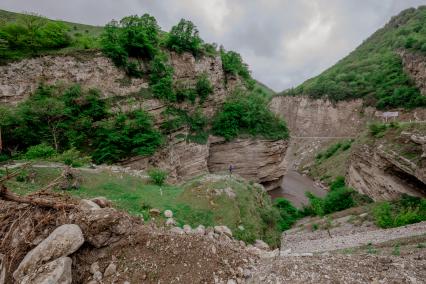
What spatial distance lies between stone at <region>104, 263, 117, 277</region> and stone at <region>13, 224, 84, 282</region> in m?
0.62

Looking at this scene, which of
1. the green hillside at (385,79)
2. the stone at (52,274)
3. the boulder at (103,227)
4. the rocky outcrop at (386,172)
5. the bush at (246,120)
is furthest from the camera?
the green hillside at (385,79)

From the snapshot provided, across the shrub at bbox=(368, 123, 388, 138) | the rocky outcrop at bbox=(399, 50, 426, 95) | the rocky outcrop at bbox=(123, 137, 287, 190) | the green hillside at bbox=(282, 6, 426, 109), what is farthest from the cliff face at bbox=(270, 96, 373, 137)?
the shrub at bbox=(368, 123, 388, 138)

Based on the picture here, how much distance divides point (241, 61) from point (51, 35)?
2275cm

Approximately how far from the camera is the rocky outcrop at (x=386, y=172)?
12.9m

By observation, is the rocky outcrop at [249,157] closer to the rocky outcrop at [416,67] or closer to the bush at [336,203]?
the bush at [336,203]

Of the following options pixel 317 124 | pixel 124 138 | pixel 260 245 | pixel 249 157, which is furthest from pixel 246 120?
pixel 317 124

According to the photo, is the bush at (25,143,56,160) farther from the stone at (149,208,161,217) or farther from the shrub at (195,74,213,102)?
the shrub at (195,74,213,102)

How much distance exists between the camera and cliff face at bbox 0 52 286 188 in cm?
1659

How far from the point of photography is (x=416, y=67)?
113ft

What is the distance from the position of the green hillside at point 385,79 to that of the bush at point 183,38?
3494cm

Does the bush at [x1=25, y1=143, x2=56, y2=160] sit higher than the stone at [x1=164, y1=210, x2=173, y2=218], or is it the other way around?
the bush at [x1=25, y1=143, x2=56, y2=160]

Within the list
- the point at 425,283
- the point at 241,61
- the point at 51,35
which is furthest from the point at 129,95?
the point at 425,283

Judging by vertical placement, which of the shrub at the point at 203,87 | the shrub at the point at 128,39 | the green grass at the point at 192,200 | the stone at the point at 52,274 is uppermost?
the shrub at the point at 128,39

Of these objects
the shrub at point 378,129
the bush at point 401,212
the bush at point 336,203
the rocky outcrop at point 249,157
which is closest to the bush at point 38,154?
the rocky outcrop at point 249,157
